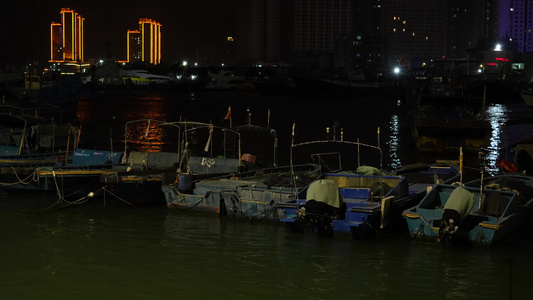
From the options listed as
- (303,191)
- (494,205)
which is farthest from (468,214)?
(303,191)

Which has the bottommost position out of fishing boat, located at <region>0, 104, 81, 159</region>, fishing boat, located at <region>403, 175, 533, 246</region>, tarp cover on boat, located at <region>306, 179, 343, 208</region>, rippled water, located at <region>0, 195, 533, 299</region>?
rippled water, located at <region>0, 195, 533, 299</region>

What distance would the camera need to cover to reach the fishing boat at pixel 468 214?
1750cm

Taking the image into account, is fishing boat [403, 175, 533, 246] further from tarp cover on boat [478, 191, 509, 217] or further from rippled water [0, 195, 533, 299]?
rippled water [0, 195, 533, 299]

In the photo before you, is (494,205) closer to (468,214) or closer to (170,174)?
(468,214)

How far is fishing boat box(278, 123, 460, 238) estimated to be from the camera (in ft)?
60.1

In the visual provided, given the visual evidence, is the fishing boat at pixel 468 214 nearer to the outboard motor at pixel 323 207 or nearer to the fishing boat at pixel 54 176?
the outboard motor at pixel 323 207

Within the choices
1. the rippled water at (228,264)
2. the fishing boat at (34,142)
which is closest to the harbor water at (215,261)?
the rippled water at (228,264)

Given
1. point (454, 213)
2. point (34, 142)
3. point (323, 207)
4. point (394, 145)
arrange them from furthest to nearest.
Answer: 1. point (394, 145)
2. point (34, 142)
3. point (323, 207)
4. point (454, 213)

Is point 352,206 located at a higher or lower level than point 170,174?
lower

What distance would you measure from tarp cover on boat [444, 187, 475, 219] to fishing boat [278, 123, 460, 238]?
166cm

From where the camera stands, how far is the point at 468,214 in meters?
17.8

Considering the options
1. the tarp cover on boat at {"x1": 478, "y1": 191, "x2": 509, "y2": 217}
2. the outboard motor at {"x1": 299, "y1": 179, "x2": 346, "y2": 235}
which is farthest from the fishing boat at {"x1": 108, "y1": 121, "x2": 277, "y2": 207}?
the tarp cover on boat at {"x1": 478, "y1": 191, "x2": 509, "y2": 217}

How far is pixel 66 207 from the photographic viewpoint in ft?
75.6

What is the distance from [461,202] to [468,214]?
450 millimetres
